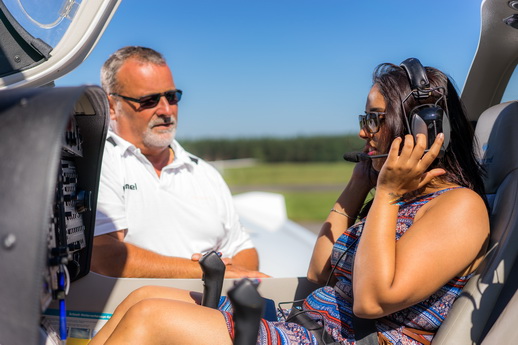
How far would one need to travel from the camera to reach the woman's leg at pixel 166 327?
141 centimetres

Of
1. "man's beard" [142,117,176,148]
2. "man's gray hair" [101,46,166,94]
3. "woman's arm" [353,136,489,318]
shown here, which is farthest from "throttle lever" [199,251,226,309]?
"man's gray hair" [101,46,166,94]

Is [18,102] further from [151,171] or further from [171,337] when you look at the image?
[151,171]

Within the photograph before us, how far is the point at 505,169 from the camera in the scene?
177 centimetres

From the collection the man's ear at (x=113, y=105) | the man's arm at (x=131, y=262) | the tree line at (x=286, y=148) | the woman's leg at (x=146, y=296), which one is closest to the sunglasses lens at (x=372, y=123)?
the woman's leg at (x=146, y=296)

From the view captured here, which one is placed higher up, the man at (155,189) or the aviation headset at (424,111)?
the aviation headset at (424,111)

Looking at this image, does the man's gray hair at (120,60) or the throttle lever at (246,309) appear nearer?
the throttle lever at (246,309)

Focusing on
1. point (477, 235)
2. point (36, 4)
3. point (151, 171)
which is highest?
point (36, 4)

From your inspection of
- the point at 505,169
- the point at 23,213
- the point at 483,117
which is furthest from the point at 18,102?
the point at 483,117

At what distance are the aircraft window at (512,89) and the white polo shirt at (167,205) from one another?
62.6 inches

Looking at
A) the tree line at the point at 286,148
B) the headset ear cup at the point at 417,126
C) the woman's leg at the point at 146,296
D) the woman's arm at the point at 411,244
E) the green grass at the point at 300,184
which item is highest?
the headset ear cup at the point at 417,126

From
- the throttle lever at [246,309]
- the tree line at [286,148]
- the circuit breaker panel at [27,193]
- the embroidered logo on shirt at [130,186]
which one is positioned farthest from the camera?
the tree line at [286,148]

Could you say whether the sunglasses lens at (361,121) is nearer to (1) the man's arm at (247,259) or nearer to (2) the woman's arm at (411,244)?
(2) the woman's arm at (411,244)

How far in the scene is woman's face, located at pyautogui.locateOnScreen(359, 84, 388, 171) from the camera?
175 cm

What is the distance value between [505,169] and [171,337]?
126 cm
